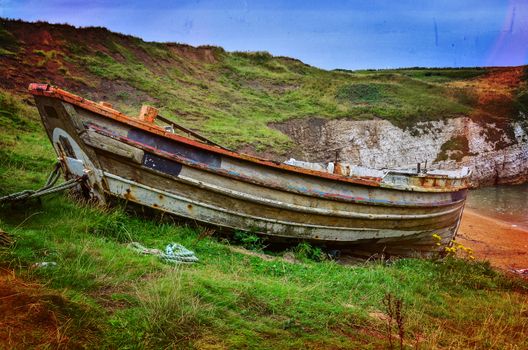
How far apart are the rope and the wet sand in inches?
359

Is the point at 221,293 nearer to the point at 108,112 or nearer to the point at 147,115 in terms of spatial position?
the point at 108,112

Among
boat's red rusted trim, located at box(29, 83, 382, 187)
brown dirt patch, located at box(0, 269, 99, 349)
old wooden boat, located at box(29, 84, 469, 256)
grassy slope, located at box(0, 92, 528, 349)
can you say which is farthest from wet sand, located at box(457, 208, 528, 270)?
brown dirt patch, located at box(0, 269, 99, 349)

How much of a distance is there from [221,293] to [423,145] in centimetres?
2866

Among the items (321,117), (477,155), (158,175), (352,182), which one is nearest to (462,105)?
(477,155)

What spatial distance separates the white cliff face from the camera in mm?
28469

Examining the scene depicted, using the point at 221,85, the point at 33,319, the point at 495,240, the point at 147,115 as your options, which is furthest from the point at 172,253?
the point at 221,85

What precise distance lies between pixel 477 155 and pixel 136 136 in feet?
95.3

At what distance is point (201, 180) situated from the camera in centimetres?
682

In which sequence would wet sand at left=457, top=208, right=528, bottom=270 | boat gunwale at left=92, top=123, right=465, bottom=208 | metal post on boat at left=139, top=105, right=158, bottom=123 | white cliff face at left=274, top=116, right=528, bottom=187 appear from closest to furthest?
boat gunwale at left=92, top=123, right=465, bottom=208 < metal post on boat at left=139, top=105, right=158, bottom=123 < wet sand at left=457, top=208, right=528, bottom=270 < white cliff face at left=274, top=116, right=528, bottom=187

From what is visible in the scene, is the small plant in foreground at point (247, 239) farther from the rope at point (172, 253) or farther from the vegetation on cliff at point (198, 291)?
the rope at point (172, 253)

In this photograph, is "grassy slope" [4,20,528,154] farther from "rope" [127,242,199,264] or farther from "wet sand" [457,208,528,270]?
"rope" [127,242,199,264]

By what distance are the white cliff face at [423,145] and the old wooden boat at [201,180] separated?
1889 cm

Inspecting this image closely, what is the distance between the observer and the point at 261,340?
346 centimetres

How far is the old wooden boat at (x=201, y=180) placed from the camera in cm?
638
